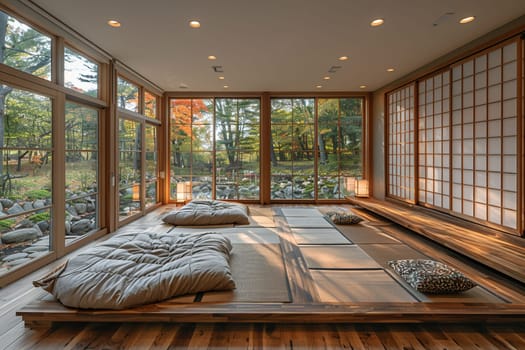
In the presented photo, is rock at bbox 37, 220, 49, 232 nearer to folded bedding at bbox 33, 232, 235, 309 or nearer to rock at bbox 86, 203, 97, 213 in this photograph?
rock at bbox 86, 203, 97, 213

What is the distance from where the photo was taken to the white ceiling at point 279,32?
116 inches

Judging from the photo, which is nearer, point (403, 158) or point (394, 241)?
point (394, 241)

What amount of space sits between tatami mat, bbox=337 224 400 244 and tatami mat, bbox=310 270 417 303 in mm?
1053

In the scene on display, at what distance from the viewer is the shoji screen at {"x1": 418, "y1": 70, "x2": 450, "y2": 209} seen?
441 centimetres

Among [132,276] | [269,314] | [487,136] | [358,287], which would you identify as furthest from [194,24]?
[487,136]

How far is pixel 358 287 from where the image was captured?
2.36m

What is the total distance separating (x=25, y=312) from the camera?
77.0 inches

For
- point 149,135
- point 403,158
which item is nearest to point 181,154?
point 149,135

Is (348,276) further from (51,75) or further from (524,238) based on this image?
(51,75)

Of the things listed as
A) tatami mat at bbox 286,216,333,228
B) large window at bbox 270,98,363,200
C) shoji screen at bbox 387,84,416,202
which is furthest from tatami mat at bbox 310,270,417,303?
large window at bbox 270,98,363,200

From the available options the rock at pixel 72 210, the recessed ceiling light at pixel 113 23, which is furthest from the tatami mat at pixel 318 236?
the recessed ceiling light at pixel 113 23

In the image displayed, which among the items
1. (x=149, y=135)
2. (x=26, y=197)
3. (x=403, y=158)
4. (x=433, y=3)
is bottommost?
(x=26, y=197)

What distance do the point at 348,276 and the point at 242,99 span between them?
5.27 meters

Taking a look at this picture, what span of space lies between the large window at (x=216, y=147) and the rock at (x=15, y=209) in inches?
159
